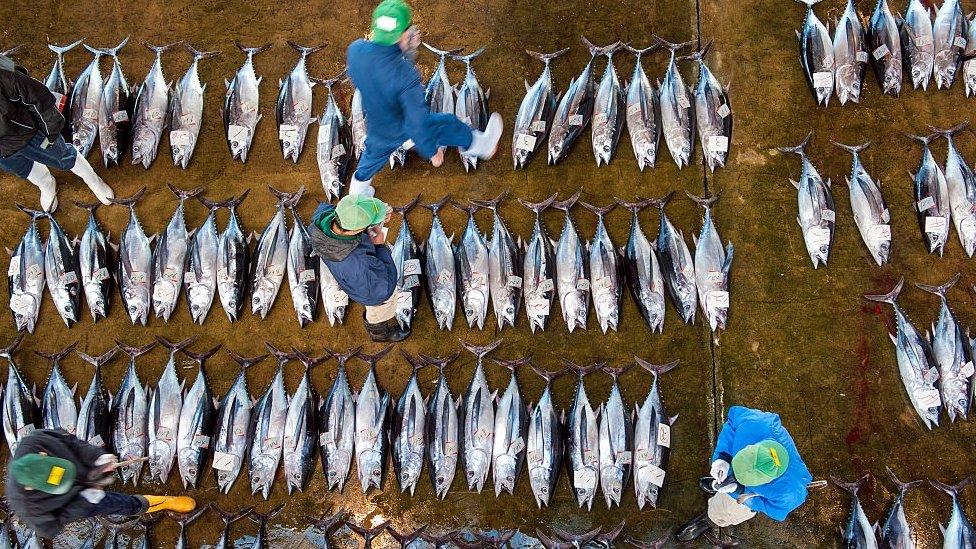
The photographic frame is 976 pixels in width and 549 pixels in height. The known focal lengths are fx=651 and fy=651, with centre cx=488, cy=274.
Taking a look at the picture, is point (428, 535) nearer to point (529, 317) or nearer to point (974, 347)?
point (529, 317)

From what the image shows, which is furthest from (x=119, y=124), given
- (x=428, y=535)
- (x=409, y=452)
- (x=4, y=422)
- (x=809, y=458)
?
(x=809, y=458)

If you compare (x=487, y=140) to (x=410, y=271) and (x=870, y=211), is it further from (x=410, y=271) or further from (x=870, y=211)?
(x=870, y=211)

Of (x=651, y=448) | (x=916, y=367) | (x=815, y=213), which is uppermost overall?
(x=815, y=213)

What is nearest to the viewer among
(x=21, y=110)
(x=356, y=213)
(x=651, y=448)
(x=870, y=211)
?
(x=356, y=213)

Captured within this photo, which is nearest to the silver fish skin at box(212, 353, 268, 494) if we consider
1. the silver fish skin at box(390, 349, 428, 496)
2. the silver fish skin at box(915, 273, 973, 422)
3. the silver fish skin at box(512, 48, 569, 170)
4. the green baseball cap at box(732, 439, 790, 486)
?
the silver fish skin at box(390, 349, 428, 496)

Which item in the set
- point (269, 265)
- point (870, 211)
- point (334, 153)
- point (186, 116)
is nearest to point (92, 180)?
point (186, 116)

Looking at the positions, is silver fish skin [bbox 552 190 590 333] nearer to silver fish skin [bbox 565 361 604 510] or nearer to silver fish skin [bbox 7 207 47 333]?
silver fish skin [bbox 565 361 604 510]
